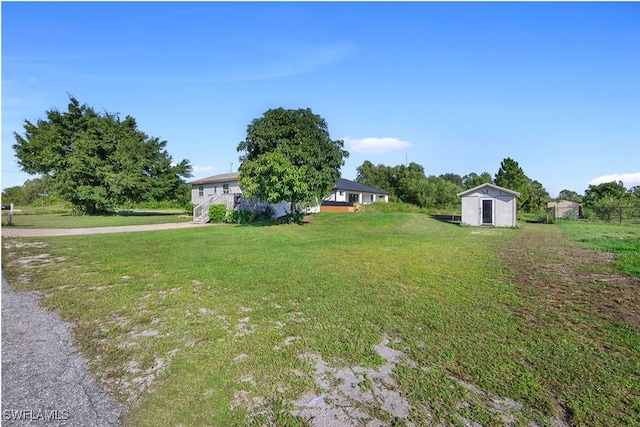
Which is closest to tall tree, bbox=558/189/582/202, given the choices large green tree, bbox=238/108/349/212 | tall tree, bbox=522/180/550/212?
tall tree, bbox=522/180/550/212

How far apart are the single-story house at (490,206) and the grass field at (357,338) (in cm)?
1375

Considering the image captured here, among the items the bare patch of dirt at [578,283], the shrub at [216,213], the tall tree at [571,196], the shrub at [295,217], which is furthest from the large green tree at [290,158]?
the tall tree at [571,196]

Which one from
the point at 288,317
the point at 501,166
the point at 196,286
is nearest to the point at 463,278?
the point at 288,317

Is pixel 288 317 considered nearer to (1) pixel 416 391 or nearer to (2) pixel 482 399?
(1) pixel 416 391

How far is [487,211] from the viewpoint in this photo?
825 inches

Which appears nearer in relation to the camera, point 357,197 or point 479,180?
point 357,197

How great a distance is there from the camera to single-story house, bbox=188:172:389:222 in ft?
76.8

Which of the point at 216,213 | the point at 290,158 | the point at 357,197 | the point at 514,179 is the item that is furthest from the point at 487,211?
the point at 216,213

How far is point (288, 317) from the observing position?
4.25 metres

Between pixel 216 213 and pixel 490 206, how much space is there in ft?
62.1

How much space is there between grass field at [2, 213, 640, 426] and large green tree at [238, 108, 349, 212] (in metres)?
10.5

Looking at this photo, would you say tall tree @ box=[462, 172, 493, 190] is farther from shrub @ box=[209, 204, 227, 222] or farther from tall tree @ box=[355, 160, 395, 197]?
shrub @ box=[209, 204, 227, 222]

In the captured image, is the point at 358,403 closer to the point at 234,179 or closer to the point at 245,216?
the point at 245,216

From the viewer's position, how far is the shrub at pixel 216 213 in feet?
73.6
